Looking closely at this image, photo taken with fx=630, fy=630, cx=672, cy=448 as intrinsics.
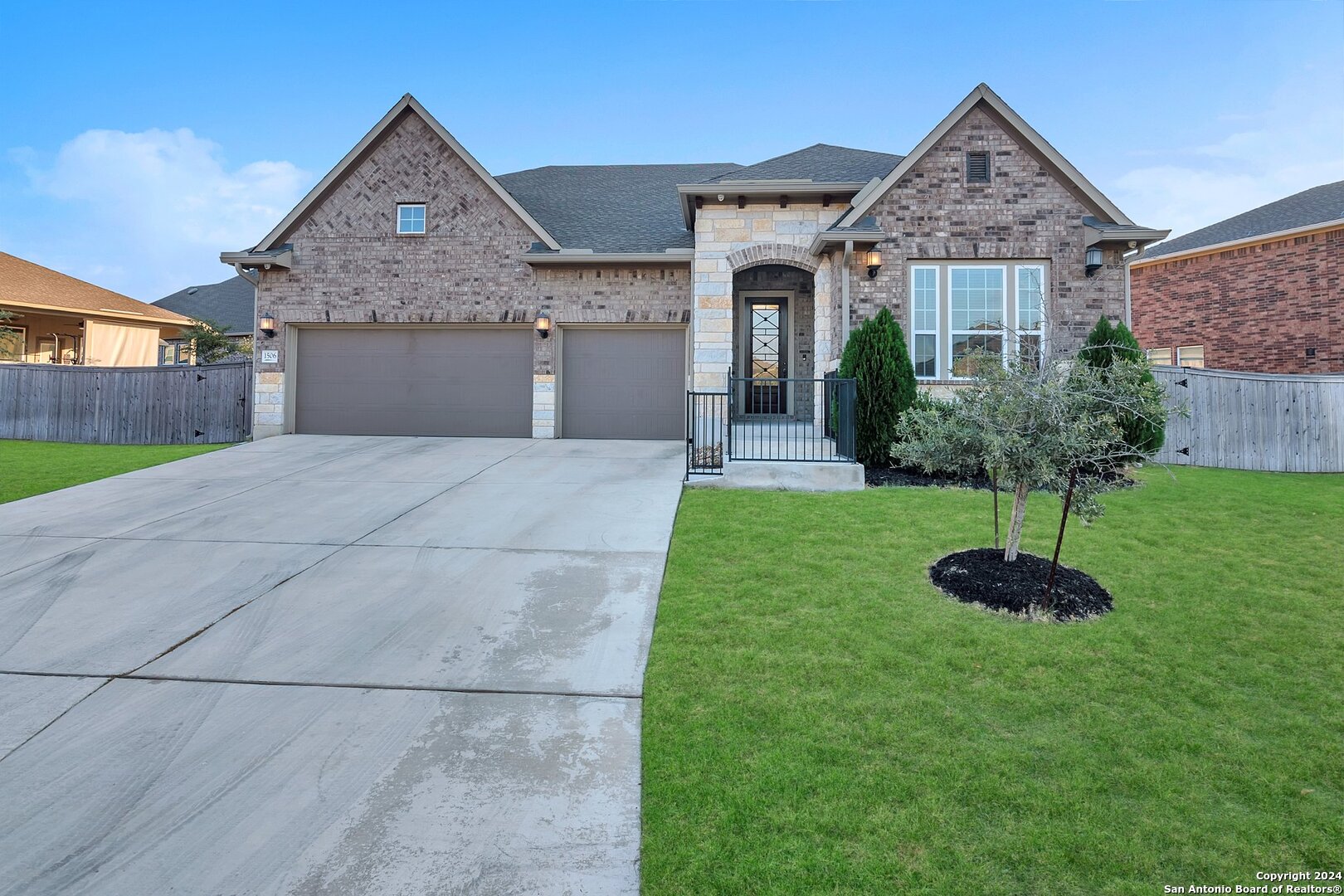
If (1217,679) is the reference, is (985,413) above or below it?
above

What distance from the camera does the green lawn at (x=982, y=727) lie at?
213 centimetres

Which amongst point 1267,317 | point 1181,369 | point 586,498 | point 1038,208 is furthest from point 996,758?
point 1267,317

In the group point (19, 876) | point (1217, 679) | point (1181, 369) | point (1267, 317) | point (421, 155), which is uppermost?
point (421, 155)

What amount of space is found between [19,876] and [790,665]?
3128 mm

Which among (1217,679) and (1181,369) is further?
(1181,369)

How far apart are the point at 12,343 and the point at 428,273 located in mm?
13213

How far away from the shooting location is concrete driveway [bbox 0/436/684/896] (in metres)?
2.17

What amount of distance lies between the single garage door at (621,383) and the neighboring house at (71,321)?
1555cm

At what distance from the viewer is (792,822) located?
2.27 metres

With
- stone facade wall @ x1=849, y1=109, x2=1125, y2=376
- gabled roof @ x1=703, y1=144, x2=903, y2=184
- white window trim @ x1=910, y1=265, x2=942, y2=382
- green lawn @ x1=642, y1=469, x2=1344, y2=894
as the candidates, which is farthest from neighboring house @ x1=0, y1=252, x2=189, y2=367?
white window trim @ x1=910, y1=265, x2=942, y2=382

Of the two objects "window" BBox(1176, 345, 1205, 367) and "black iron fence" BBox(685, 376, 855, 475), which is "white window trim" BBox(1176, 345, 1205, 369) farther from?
"black iron fence" BBox(685, 376, 855, 475)

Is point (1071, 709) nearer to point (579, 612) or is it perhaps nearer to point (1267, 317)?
point (579, 612)

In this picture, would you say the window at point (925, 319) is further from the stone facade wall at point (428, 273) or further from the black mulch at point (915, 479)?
the stone facade wall at point (428, 273)

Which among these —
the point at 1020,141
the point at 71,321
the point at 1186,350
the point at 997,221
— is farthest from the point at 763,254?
the point at 71,321
